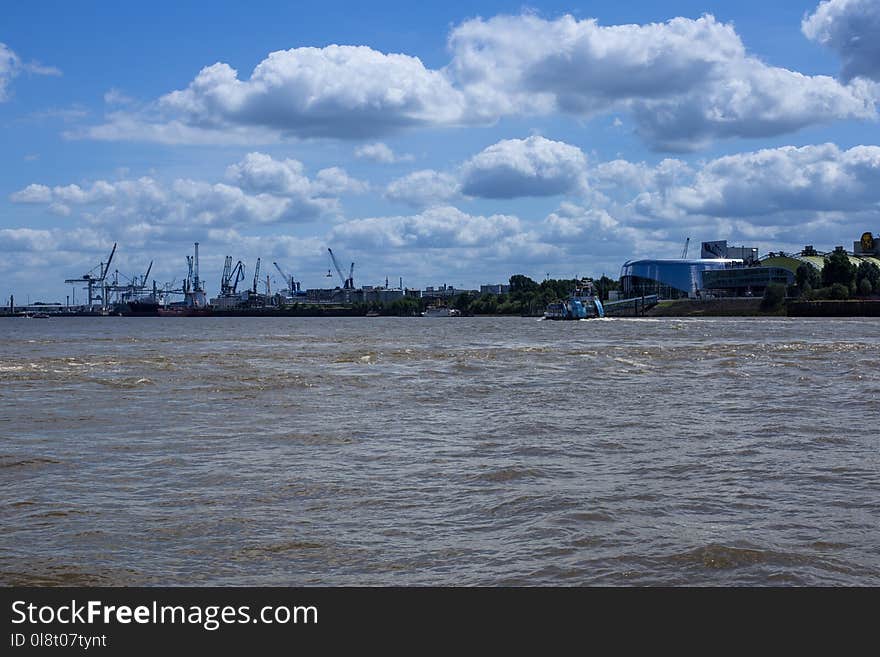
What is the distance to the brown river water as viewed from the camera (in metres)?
11.0

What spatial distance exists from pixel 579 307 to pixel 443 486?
14905 cm

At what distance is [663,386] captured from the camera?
3484 centimetres

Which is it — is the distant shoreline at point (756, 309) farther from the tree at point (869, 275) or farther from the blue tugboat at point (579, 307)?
the blue tugboat at point (579, 307)

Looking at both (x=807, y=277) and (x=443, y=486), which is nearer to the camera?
(x=443, y=486)

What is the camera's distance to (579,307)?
6407 inches

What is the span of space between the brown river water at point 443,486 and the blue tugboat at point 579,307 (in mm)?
128737

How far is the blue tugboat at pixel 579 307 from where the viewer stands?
16262cm

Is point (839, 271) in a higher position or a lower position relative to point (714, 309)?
higher

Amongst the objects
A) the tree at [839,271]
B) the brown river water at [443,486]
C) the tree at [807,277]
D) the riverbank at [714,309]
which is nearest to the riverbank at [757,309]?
the riverbank at [714,309]

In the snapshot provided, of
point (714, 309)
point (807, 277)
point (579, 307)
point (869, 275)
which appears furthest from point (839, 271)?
point (579, 307)

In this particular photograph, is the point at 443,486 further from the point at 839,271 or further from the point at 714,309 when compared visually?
the point at 714,309
